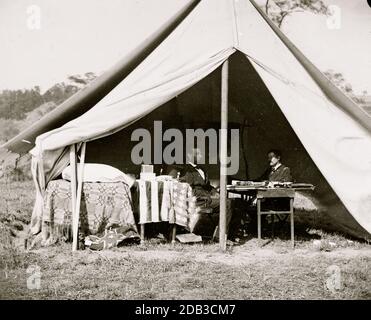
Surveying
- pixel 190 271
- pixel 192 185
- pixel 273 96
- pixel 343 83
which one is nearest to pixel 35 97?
pixel 343 83

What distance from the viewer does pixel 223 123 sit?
5754mm

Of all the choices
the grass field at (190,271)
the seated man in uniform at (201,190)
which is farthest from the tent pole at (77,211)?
the seated man in uniform at (201,190)

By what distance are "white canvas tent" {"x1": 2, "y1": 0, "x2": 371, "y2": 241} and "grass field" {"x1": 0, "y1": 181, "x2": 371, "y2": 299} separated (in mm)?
871

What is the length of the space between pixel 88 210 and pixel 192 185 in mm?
1512

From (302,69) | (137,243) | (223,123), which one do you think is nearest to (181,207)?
(137,243)

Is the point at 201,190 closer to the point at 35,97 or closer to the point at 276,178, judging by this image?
the point at 276,178

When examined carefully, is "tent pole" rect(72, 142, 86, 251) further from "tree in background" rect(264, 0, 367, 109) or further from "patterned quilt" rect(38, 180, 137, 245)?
"tree in background" rect(264, 0, 367, 109)

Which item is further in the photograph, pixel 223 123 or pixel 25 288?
pixel 223 123

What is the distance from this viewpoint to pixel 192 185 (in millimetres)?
6711

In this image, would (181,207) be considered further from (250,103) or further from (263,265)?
(250,103)

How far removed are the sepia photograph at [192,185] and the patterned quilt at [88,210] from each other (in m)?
0.01

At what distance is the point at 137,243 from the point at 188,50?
8.41ft

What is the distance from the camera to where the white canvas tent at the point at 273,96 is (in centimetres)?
573
